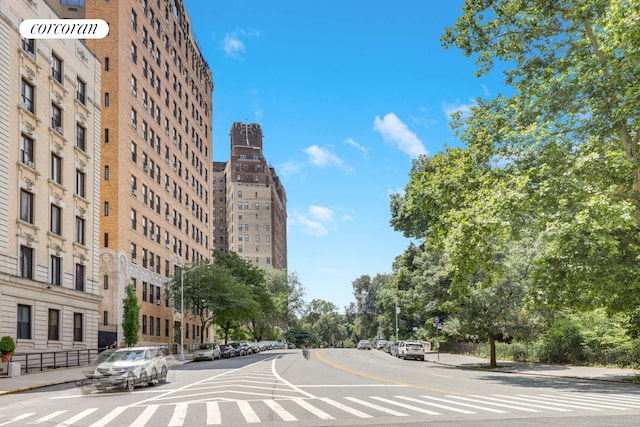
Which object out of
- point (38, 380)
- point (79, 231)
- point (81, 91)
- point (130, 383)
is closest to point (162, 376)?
point (130, 383)

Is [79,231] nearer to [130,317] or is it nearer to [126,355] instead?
[130,317]

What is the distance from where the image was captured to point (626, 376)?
25.8m

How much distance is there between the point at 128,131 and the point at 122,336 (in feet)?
61.3

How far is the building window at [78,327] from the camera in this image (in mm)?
40875

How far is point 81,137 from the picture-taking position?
4388 centimetres

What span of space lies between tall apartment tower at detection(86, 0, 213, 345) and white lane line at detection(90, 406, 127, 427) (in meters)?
35.6

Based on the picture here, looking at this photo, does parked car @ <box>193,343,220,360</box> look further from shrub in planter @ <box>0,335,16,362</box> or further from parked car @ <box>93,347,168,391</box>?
parked car @ <box>93,347,168,391</box>

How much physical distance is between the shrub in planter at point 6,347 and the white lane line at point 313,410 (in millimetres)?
19683

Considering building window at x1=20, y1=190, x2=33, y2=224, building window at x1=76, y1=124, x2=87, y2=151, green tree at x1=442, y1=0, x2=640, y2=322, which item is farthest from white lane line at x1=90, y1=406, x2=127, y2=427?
building window at x1=76, y1=124, x2=87, y2=151

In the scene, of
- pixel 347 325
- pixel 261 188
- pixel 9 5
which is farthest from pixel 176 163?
pixel 347 325

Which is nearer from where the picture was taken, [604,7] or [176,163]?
[604,7]

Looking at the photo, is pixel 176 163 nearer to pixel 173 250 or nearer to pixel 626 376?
pixel 173 250

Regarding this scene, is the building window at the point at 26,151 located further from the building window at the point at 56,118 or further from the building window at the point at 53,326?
the building window at the point at 53,326

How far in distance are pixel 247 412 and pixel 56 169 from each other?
30.4m
